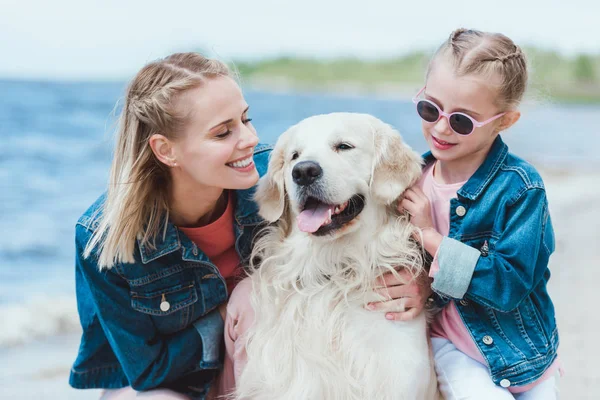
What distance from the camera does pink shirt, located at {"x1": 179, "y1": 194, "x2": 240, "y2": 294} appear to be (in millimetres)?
3062

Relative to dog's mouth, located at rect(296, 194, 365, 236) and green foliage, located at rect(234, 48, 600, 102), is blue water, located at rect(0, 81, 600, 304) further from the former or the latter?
green foliage, located at rect(234, 48, 600, 102)

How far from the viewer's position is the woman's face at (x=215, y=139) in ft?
9.26

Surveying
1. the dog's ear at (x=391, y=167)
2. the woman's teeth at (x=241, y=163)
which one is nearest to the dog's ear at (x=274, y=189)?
the woman's teeth at (x=241, y=163)

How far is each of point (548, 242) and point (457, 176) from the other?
45cm

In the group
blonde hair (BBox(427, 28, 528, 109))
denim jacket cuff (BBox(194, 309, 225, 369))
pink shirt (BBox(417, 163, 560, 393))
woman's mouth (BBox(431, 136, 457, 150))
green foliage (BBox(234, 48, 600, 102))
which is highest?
blonde hair (BBox(427, 28, 528, 109))

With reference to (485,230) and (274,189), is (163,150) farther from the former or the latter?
(485,230)

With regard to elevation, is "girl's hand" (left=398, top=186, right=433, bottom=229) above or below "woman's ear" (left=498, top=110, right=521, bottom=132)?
below

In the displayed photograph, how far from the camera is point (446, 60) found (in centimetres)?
270

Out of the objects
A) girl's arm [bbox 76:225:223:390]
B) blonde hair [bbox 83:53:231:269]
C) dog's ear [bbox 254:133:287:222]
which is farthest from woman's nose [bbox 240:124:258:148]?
girl's arm [bbox 76:225:223:390]

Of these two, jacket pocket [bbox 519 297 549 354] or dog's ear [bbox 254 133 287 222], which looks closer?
jacket pocket [bbox 519 297 549 354]

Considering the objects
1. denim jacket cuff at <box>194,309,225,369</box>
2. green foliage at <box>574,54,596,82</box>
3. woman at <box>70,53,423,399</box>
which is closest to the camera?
woman at <box>70,53,423,399</box>

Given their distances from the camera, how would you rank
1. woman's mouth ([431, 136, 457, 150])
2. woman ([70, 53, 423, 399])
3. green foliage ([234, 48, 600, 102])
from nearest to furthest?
woman's mouth ([431, 136, 457, 150]) < woman ([70, 53, 423, 399]) < green foliage ([234, 48, 600, 102])

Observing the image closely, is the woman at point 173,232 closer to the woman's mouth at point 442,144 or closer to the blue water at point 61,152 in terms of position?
the blue water at point 61,152

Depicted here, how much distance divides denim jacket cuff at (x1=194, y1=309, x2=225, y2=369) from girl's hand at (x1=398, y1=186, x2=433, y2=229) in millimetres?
1013
